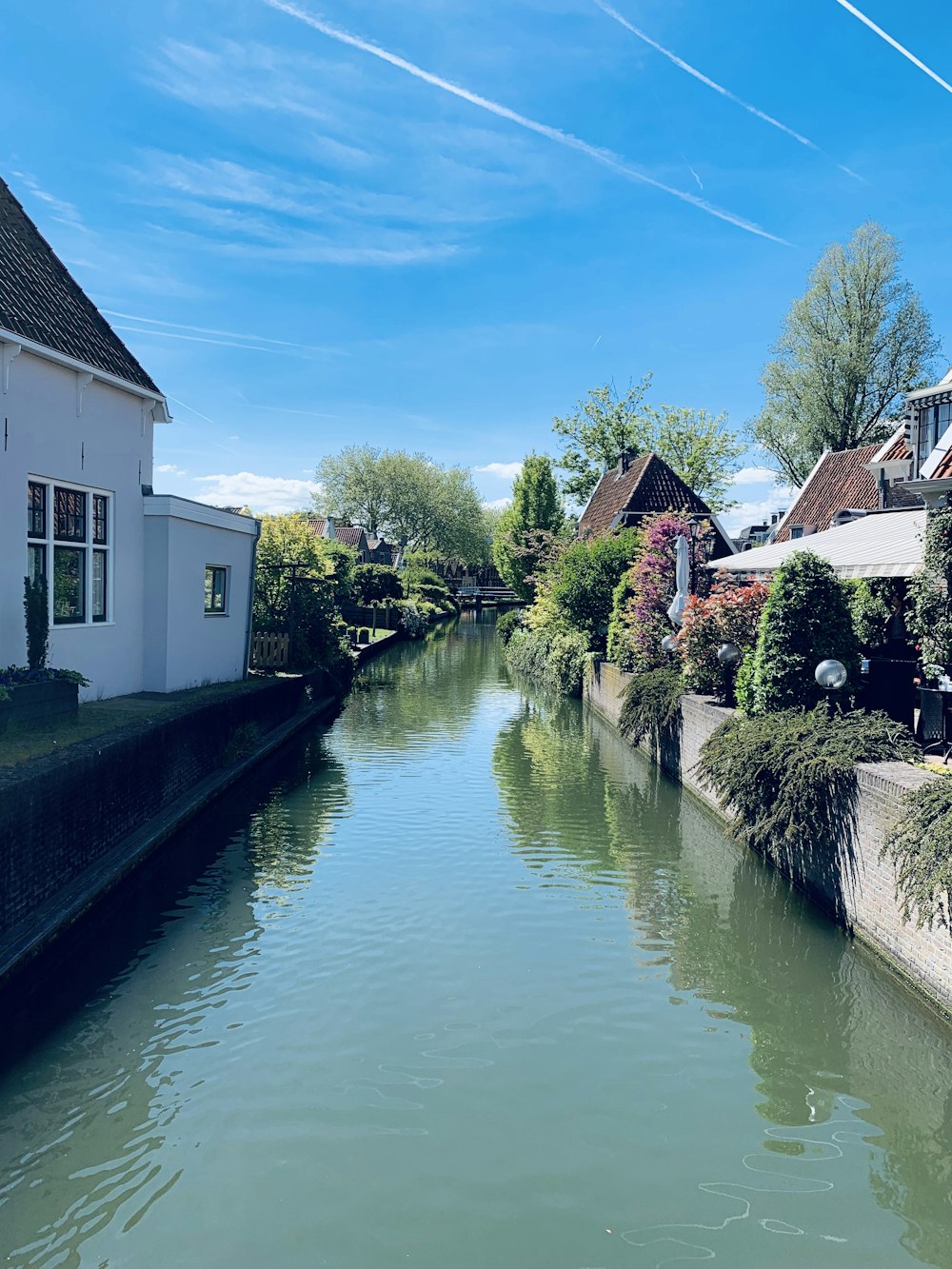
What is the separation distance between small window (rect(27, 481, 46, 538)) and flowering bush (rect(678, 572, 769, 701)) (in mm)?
9789

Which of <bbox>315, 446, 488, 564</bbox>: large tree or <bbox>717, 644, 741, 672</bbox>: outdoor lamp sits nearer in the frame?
<bbox>717, 644, 741, 672</bbox>: outdoor lamp

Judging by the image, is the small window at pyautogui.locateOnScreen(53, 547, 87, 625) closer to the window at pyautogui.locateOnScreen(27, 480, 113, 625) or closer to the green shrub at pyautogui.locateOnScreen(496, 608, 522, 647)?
the window at pyautogui.locateOnScreen(27, 480, 113, 625)

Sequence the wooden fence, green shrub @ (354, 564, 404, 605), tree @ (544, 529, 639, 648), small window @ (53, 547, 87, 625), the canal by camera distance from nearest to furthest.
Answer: the canal → small window @ (53, 547, 87, 625) → the wooden fence → tree @ (544, 529, 639, 648) → green shrub @ (354, 564, 404, 605)

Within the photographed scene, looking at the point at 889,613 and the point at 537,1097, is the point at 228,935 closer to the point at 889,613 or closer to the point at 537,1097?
the point at 537,1097

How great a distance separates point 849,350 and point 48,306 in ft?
116

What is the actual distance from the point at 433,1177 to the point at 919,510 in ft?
35.8

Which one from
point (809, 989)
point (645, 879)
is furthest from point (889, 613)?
point (809, 989)

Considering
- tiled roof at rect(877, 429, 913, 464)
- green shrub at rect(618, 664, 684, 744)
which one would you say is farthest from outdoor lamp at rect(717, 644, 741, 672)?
tiled roof at rect(877, 429, 913, 464)

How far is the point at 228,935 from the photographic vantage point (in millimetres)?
8758

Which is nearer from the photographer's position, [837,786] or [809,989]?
[809,989]

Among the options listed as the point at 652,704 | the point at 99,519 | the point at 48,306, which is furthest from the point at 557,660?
the point at 48,306

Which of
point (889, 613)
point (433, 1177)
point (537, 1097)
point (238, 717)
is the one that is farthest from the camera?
point (238, 717)

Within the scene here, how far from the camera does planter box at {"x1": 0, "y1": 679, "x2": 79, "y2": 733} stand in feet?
33.4

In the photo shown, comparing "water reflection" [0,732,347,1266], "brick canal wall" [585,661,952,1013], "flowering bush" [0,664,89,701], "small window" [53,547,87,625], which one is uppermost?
"small window" [53,547,87,625]
